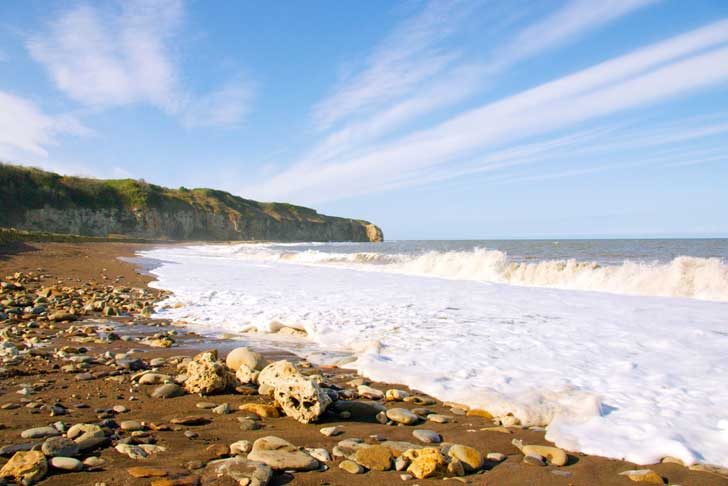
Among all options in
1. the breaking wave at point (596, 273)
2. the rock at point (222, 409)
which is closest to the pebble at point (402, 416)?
the rock at point (222, 409)

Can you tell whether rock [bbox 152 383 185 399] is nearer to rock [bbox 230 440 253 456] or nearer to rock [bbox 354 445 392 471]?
rock [bbox 230 440 253 456]

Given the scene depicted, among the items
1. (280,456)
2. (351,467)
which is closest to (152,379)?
(280,456)

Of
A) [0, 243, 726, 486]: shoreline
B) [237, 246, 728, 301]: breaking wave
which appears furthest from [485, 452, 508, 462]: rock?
[237, 246, 728, 301]: breaking wave

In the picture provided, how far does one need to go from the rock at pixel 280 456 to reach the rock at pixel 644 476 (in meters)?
1.63

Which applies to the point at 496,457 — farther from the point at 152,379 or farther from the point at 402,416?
the point at 152,379

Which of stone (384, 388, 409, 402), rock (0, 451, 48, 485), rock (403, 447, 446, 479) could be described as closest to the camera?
rock (0, 451, 48, 485)

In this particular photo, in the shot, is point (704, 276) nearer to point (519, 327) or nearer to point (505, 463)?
point (519, 327)

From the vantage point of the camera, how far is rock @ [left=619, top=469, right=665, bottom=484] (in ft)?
8.00

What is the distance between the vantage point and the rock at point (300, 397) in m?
3.17

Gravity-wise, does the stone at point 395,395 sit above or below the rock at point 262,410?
below

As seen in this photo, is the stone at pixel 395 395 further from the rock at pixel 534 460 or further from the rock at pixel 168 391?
the rock at pixel 168 391

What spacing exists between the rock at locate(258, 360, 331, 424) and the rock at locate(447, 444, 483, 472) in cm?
92

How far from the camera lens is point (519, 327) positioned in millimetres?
6633

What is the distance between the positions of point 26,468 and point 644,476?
3006 mm
